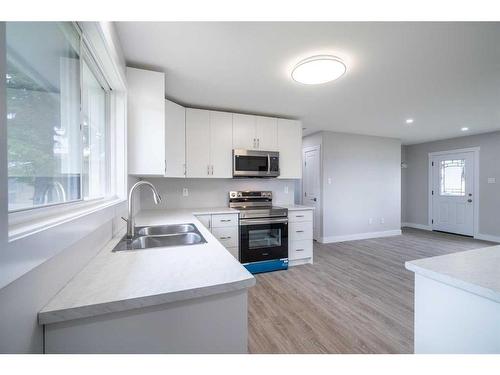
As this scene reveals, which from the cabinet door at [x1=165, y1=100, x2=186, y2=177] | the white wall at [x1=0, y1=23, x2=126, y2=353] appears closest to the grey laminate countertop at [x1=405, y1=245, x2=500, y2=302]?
A: the white wall at [x1=0, y1=23, x2=126, y2=353]

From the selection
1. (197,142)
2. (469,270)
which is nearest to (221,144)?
(197,142)

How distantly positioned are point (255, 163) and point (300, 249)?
4.66ft

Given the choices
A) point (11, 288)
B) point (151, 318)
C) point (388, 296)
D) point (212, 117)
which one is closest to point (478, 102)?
point (388, 296)

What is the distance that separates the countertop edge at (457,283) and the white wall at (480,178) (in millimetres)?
5514

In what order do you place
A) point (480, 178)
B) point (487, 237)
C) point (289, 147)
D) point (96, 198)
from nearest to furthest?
point (96, 198), point (289, 147), point (487, 237), point (480, 178)

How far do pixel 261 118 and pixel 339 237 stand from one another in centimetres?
294

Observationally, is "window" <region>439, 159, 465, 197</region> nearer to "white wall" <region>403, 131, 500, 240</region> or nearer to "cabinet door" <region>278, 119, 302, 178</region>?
"white wall" <region>403, 131, 500, 240</region>

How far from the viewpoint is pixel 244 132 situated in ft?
10.3

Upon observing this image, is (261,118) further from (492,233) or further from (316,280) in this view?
(492,233)

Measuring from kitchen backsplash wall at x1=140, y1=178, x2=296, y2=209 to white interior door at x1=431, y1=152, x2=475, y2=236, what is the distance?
4.29 metres

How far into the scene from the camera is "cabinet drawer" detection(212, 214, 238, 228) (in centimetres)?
268

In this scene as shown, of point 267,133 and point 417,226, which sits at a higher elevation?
point 267,133

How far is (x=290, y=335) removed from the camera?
168cm

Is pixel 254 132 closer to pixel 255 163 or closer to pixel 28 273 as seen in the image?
pixel 255 163
